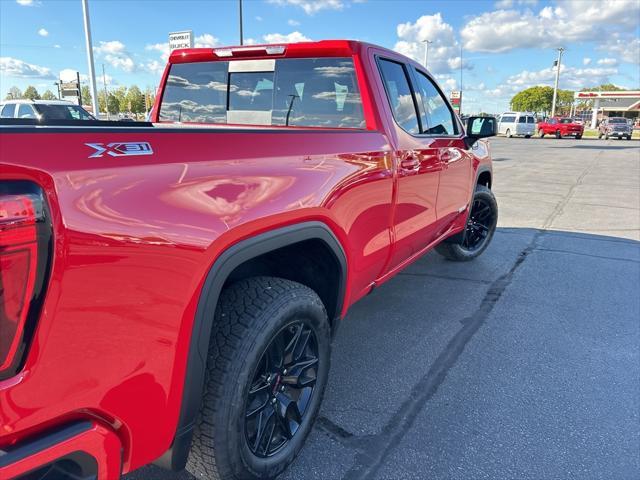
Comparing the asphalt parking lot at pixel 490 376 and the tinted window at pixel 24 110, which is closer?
the asphalt parking lot at pixel 490 376

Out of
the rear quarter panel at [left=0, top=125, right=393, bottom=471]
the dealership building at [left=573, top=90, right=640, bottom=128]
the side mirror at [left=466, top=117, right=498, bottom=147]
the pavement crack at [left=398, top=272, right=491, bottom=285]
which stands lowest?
the pavement crack at [left=398, top=272, right=491, bottom=285]

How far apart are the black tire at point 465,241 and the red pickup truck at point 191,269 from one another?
1.98 metres

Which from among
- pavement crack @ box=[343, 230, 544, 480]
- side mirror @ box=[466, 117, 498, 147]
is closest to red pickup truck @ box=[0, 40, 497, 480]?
pavement crack @ box=[343, 230, 544, 480]

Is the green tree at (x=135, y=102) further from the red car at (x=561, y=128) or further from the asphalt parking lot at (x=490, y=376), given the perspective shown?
the asphalt parking lot at (x=490, y=376)

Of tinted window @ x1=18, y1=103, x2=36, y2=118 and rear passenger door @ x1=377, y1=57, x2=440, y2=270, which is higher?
tinted window @ x1=18, y1=103, x2=36, y2=118

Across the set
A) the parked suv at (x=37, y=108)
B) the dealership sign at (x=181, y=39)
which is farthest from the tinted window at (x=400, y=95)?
the parked suv at (x=37, y=108)

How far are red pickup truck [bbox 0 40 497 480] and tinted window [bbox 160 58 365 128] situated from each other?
0.06ft

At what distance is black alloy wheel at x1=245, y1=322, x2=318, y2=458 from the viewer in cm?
196

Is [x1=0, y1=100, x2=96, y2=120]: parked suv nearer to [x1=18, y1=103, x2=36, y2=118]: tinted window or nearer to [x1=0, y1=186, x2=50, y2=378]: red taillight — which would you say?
[x1=18, y1=103, x2=36, y2=118]: tinted window

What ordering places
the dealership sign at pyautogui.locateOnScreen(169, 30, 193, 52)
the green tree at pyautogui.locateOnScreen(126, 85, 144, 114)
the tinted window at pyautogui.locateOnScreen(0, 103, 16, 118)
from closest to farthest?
the dealership sign at pyautogui.locateOnScreen(169, 30, 193, 52)
the tinted window at pyautogui.locateOnScreen(0, 103, 16, 118)
the green tree at pyautogui.locateOnScreen(126, 85, 144, 114)

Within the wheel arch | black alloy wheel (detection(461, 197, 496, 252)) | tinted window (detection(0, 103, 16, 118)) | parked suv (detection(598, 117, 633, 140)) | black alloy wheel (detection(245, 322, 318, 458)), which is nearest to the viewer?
the wheel arch

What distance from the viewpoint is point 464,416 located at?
2.57 meters

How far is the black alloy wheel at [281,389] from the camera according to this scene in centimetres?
196

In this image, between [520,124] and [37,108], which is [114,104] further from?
[37,108]
